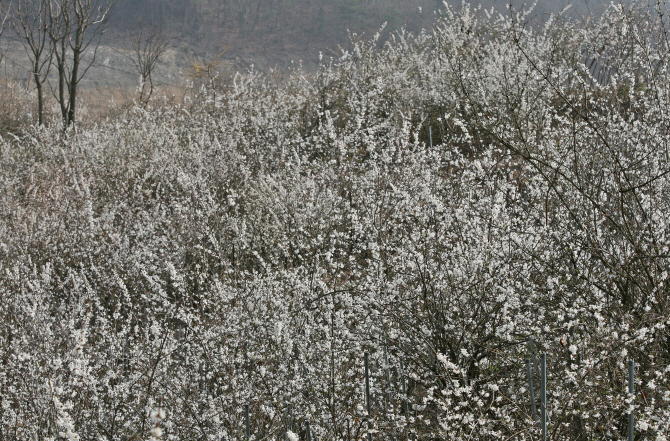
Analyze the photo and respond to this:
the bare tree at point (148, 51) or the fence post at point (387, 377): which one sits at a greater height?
the bare tree at point (148, 51)

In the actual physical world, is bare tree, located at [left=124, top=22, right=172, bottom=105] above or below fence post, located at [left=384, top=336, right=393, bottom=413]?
above

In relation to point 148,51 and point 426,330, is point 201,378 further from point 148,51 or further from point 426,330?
point 148,51

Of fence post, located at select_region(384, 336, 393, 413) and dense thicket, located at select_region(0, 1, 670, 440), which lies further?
fence post, located at select_region(384, 336, 393, 413)

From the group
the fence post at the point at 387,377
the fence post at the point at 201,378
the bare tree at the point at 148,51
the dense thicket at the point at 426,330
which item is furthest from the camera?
the bare tree at the point at 148,51

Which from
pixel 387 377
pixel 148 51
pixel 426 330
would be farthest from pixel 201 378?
pixel 148 51

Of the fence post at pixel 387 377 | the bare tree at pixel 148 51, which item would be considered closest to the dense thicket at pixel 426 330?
the fence post at pixel 387 377

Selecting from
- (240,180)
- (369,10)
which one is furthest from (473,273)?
(369,10)

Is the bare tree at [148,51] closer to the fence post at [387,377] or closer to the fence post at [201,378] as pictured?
the fence post at [201,378]

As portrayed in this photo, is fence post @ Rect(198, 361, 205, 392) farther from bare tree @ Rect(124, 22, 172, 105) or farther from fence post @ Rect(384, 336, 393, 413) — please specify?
bare tree @ Rect(124, 22, 172, 105)

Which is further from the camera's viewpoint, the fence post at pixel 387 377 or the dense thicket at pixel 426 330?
the fence post at pixel 387 377

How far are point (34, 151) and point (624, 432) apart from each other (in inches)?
379

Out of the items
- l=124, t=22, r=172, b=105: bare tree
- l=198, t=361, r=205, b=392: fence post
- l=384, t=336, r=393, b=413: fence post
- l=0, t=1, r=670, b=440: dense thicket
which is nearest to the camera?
l=0, t=1, r=670, b=440: dense thicket

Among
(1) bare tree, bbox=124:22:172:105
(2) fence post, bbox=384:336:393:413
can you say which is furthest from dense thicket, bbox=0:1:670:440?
(1) bare tree, bbox=124:22:172:105

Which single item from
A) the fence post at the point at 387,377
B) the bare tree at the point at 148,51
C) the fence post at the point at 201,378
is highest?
the bare tree at the point at 148,51
